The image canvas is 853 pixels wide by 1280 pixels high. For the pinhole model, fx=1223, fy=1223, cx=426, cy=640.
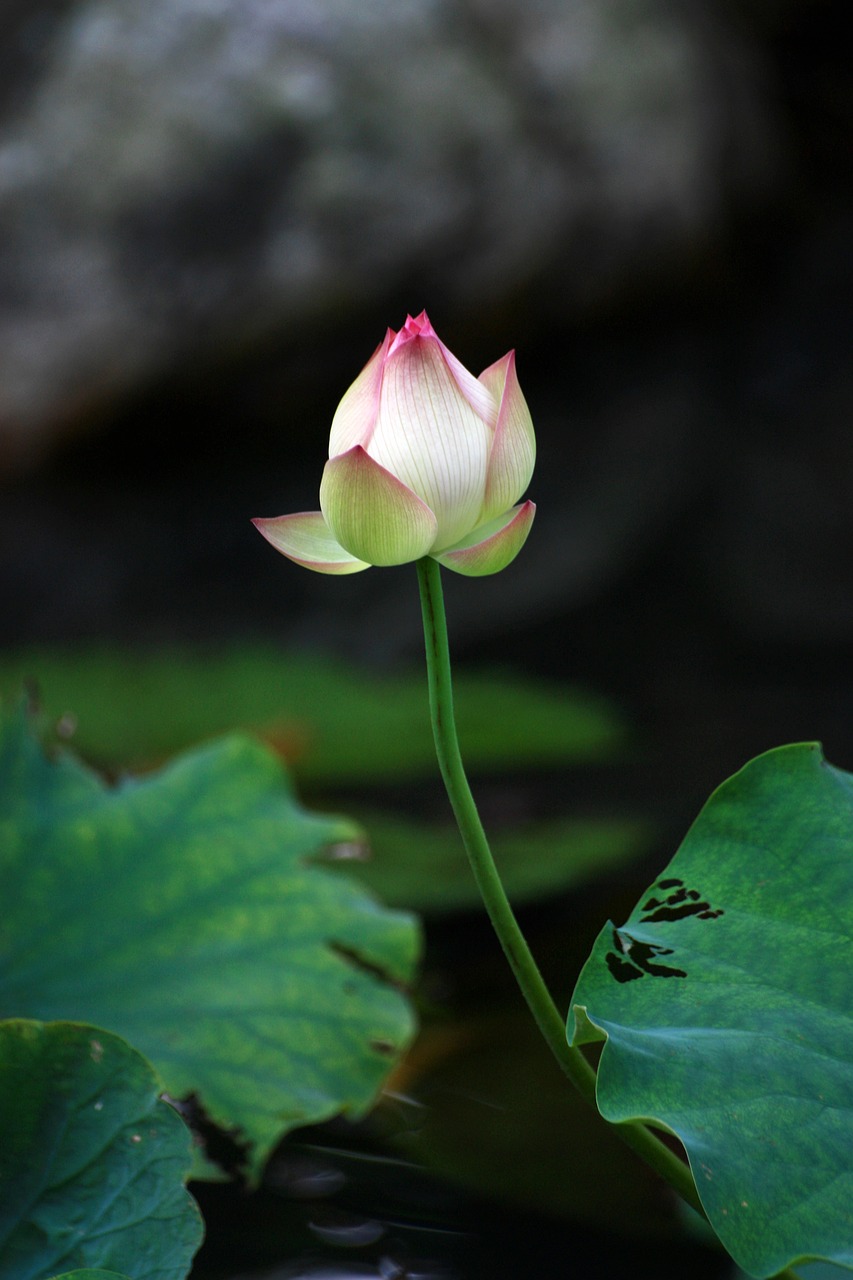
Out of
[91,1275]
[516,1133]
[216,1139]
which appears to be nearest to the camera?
[91,1275]

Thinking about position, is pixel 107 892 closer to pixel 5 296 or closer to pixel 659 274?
pixel 5 296

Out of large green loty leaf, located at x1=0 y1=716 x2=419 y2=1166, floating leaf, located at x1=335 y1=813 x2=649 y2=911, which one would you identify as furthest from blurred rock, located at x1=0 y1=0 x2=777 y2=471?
large green loty leaf, located at x1=0 y1=716 x2=419 y2=1166

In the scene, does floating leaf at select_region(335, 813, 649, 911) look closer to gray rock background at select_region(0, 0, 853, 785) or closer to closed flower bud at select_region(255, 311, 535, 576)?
gray rock background at select_region(0, 0, 853, 785)

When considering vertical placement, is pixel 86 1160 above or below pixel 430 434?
below

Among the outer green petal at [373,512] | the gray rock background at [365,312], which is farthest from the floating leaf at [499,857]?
the outer green petal at [373,512]

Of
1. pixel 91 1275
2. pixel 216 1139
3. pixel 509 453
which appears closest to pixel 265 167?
pixel 216 1139

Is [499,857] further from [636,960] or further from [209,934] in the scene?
[636,960]

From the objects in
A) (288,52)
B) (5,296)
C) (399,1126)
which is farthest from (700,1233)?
(288,52)
